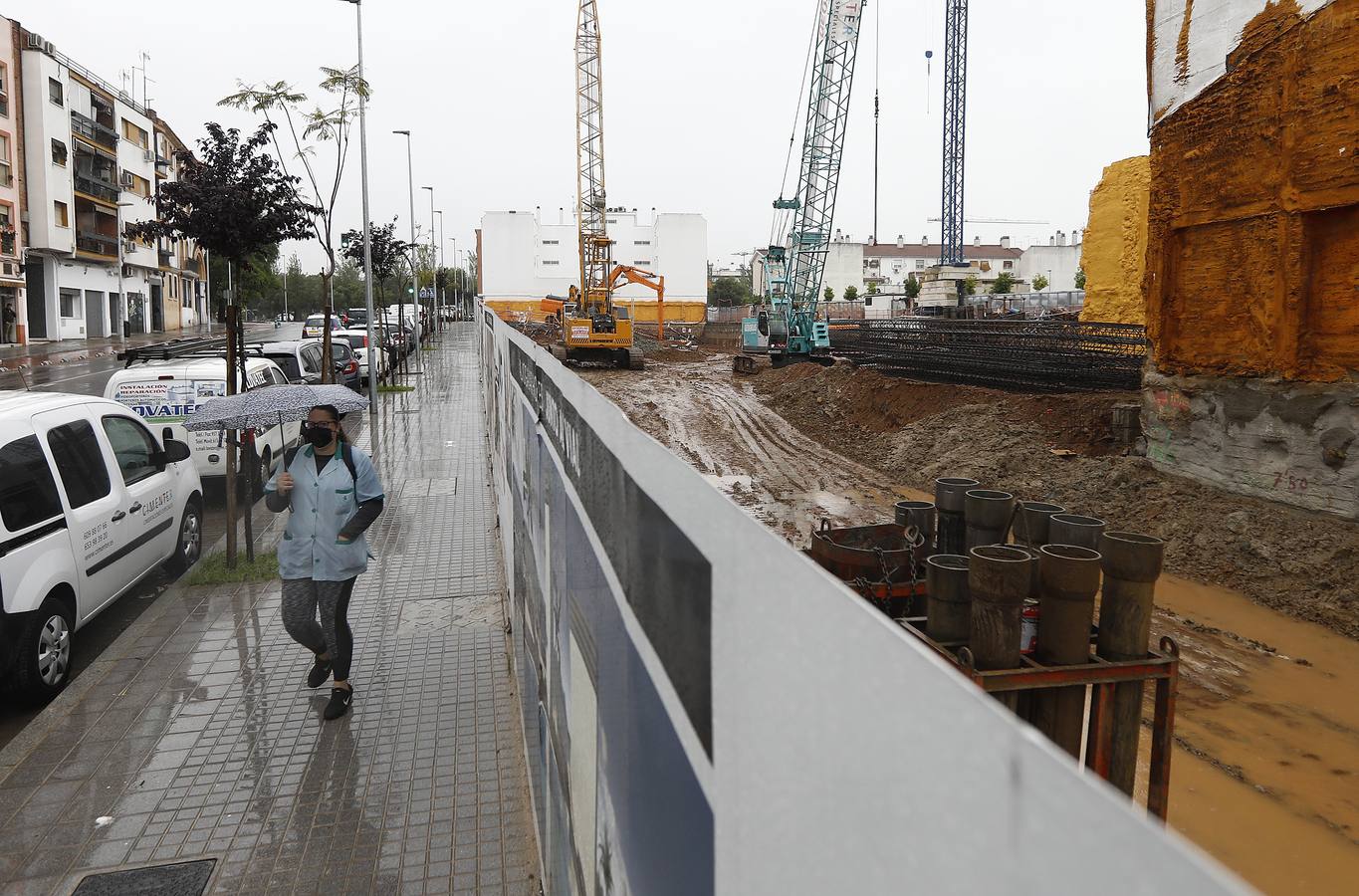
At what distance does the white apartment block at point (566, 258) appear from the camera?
77.3 metres

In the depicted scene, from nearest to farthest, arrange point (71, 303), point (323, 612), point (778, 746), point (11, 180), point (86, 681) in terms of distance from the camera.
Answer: point (778, 746), point (323, 612), point (86, 681), point (11, 180), point (71, 303)

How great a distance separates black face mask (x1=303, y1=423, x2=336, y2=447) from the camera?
6004 mm

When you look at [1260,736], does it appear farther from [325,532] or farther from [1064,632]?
[325,532]

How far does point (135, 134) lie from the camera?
6419 centimetres

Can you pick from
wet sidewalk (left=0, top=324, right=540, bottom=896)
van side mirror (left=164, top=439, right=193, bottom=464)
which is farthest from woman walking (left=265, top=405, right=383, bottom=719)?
van side mirror (left=164, top=439, right=193, bottom=464)

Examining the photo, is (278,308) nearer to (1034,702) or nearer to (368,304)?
(368,304)

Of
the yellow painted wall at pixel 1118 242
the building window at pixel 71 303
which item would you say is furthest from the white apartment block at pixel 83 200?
the yellow painted wall at pixel 1118 242

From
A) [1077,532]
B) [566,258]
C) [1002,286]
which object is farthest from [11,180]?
[1002,286]

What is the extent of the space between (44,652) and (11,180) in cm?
4958

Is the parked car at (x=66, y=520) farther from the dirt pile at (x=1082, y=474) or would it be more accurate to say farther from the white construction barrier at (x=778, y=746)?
the dirt pile at (x=1082, y=474)

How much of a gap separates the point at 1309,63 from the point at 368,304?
1795cm

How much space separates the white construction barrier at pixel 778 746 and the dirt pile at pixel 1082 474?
8.88 metres

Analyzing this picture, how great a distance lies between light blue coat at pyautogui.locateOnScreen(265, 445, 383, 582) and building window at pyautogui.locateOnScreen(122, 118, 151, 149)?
220 feet

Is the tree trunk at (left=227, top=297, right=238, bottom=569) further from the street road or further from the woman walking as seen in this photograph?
the woman walking
